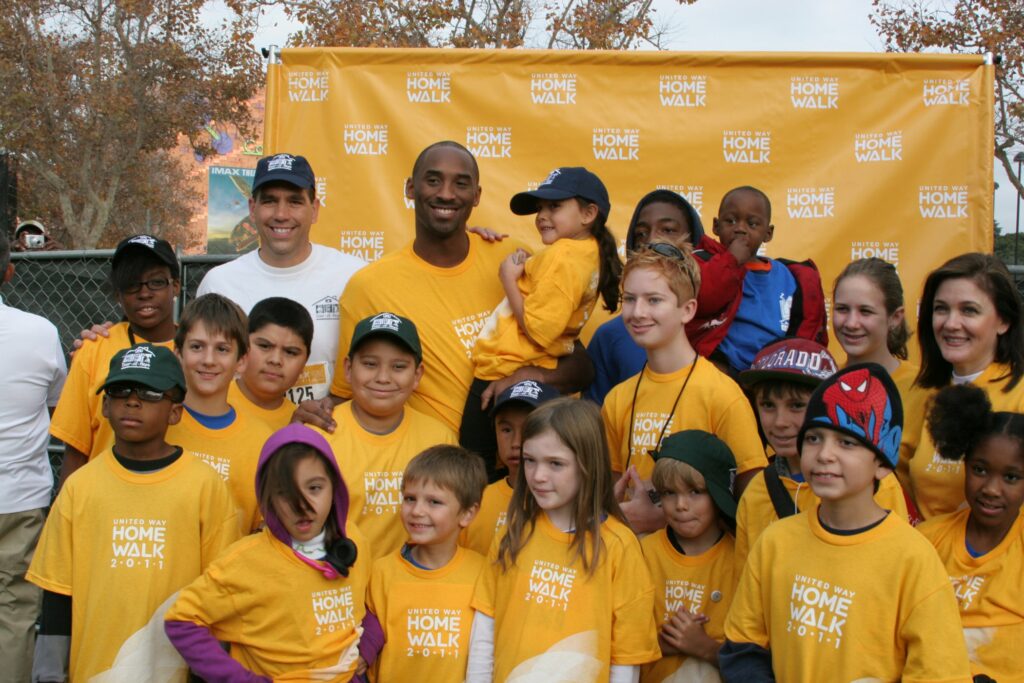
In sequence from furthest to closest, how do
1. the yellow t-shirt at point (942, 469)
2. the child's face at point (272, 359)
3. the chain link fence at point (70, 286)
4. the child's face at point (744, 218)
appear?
1. the chain link fence at point (70, 286)
2. the child's face at point (744, 218)
3. the child's face at point (272, 359)
4. the yellow t-shirt at point (942, 469)

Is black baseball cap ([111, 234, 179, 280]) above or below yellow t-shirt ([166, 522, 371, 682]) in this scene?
above

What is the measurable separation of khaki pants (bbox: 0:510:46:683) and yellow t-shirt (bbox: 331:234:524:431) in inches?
62.2

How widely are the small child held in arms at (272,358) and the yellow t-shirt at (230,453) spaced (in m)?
0.18

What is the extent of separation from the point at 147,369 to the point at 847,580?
243 cm

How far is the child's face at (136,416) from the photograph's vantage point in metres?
3.38

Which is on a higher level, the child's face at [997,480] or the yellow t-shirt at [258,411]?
the yellow t-shirt at [258,411]

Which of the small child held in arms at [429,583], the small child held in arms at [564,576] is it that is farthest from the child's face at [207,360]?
the small child held in arms at [564,576]

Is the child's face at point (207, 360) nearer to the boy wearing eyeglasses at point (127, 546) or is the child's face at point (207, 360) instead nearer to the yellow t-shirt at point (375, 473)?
the boy wearing eyeglasses at point (127, 546)

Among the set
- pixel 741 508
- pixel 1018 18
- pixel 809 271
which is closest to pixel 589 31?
pixel 1018 18

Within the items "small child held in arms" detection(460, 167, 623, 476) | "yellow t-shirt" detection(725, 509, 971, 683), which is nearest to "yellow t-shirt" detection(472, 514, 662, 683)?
"yellow t-shirt" detection(725, 509, 971, 683)

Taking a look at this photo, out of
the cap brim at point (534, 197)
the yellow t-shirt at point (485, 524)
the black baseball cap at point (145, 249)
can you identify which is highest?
the cap brim at point (534, 197)

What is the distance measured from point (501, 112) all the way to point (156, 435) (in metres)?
3.87

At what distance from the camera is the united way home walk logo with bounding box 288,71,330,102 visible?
6.63 meters

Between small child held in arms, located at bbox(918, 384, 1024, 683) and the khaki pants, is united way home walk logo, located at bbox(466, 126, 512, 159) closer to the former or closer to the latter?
the khaki pants
